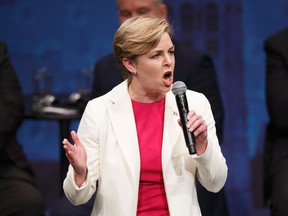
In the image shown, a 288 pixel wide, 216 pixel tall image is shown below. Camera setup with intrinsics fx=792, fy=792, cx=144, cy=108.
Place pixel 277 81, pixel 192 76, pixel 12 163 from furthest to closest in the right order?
pixel 12 163 → pixel 277 81 → pixel 192 76

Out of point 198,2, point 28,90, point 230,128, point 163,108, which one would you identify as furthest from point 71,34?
point 163,108

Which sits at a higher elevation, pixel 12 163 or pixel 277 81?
pixel 277 81

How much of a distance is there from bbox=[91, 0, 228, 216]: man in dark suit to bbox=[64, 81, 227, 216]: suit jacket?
0.78 metres

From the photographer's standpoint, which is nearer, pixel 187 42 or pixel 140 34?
pixel 140 34

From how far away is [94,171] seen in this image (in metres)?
3.33

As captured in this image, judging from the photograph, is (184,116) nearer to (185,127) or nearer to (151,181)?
(185,127)

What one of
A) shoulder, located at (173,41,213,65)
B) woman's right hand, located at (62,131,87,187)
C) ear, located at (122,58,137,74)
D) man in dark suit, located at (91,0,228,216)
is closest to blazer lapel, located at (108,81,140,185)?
ear, located at (122,58,137,74)

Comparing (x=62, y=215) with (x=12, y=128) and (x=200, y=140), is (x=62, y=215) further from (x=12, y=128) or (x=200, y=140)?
(x=200, y=140)

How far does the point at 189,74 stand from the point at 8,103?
1.09 m

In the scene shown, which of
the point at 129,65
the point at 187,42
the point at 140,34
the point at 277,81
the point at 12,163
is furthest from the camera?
the point at 187,42

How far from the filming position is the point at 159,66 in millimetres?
3312

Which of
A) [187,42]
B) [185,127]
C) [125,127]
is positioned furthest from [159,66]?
[187,42]

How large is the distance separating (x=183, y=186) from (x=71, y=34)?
9.28 feet

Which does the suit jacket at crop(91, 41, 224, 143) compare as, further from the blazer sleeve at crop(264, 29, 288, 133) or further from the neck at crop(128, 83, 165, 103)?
the neck at crop(128, 83, 165, 103)
